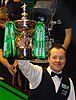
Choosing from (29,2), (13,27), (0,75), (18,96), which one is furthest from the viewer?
(29,2)

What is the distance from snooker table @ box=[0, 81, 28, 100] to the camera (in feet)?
11.9

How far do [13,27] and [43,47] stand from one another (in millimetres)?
273

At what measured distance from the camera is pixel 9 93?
12.3ft

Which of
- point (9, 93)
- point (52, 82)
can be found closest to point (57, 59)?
point (52, 82)

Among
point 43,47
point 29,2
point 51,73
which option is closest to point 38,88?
point 51,73

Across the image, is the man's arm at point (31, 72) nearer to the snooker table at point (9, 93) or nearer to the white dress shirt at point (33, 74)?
the white dress shirt at point (33, 74)

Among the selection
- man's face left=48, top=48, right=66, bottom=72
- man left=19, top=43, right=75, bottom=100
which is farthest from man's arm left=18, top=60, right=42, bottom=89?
man's face left=48, top=48, right=66, bottom=72

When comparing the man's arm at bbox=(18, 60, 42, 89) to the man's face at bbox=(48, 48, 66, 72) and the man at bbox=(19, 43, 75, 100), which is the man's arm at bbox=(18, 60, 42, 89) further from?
the man's face at bbox=(48, 48, 66, 72)

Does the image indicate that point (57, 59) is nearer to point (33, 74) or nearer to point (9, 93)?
point (33, 74)

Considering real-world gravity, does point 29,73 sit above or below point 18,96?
above

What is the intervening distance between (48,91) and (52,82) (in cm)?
9

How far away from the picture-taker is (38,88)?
3031 millimetres

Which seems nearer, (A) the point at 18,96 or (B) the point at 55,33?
(A) the point at 18,96

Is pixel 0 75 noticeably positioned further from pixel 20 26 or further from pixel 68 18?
pixel 20 26
